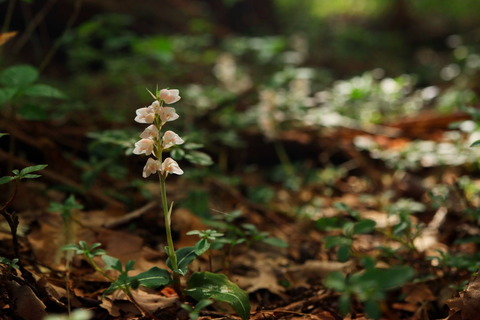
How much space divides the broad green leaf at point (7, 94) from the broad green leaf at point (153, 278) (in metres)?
1.11

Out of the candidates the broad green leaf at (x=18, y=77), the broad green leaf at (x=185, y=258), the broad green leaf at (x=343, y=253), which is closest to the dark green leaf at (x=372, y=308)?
the broad green leaf at (x=343, y=253)

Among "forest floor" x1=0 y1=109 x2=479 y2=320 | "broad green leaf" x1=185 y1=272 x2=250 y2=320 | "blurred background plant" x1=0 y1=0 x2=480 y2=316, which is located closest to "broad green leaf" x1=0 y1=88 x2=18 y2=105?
"blurred background plant" x1=0 y1=0 x2=480 y2=316

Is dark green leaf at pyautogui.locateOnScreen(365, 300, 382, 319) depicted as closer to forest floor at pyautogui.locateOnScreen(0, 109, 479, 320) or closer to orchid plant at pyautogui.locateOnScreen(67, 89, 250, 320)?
forest floor at pyautogui.locateOnScreen(0, 109, 479, 320)

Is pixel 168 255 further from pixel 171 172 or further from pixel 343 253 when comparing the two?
pixel 343 253

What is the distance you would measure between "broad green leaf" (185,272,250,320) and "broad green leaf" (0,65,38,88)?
134 centimetres

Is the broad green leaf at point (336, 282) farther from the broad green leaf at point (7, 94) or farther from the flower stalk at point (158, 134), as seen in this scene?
the broad green leaf at point (7, 94)

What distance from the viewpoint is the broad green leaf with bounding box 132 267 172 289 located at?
1311mm

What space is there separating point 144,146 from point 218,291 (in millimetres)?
531

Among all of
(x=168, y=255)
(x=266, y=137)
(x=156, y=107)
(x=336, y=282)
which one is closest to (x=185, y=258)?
(x=168, y=255)

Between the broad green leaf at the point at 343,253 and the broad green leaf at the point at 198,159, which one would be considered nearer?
the broad green leaf at the point at 343,253

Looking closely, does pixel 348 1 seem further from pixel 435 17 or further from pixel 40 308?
pixel 40 308

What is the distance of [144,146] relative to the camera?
51.1 inches

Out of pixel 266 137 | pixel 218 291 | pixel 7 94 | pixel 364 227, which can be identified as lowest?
pixel 218 291

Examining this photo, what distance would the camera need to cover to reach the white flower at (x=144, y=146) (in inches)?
50.7
